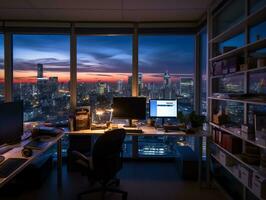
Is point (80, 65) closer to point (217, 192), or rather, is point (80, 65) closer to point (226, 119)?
point (226, 119)

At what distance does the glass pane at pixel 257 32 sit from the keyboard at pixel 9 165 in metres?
2.67

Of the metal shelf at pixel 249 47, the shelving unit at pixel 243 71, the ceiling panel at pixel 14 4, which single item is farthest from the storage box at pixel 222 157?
the ceiling panel at pixel 14 4

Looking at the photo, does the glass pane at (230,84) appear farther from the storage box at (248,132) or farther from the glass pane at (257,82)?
the storage box at (248,132)

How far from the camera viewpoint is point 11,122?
2721mm

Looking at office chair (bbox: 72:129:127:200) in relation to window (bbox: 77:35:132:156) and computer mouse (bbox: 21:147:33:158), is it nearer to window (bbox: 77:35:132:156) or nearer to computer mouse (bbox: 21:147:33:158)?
computer mouse (bbox: 21:147:33:158)

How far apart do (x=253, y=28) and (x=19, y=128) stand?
294cm

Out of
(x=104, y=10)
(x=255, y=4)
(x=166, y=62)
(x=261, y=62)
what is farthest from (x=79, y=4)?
(x=261, y=62)

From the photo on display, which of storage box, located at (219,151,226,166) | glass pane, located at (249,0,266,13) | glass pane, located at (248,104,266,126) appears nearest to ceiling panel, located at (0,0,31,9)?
glass pane, located at (249,0,266,13)

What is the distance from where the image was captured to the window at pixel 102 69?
4.77 meters

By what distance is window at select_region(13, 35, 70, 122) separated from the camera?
4754 mm

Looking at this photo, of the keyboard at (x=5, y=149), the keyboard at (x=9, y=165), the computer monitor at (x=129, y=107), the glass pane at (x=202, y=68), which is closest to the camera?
the keyboard at (x=9, y=165)

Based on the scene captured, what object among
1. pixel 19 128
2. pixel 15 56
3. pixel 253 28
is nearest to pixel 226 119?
pixel 253 28

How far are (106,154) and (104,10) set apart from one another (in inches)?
93.4

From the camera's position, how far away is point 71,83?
15.6 feet
